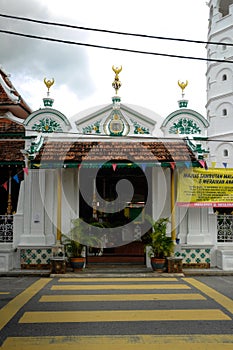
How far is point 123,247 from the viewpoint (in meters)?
14.8

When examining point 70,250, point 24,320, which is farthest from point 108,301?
point 70,250

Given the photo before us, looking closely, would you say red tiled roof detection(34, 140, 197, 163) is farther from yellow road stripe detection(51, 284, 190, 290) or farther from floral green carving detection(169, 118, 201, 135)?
yellow road stripe detection(51, 284, 190, 290)

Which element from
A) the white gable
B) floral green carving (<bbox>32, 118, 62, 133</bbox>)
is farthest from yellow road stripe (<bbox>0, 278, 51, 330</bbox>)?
the white gable

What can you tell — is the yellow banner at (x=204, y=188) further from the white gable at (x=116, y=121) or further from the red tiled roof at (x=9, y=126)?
the red tiled roof at (x=9, y=126)

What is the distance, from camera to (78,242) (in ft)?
37.4

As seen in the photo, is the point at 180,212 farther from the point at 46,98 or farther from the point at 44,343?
the point at 44,343

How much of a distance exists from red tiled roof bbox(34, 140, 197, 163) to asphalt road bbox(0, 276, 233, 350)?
333cm

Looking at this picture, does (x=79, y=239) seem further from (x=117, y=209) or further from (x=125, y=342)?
(x=125, y=342)

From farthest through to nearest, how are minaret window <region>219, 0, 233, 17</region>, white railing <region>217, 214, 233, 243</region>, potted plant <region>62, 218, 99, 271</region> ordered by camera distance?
minaret window <region>219, 0, 233, 17</region> → white railing <region>217, 214, 233, 243</region> → potted plant <region>62, 218, 99, 271</region>

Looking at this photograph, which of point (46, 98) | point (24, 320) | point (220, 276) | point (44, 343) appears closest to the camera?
point (44, 343)

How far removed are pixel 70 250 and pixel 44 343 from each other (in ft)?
20.1

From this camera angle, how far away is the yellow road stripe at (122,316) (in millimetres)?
6590

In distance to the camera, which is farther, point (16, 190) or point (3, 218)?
point (16, 190)

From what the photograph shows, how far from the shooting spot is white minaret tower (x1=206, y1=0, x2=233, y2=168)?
3064 centimetres
